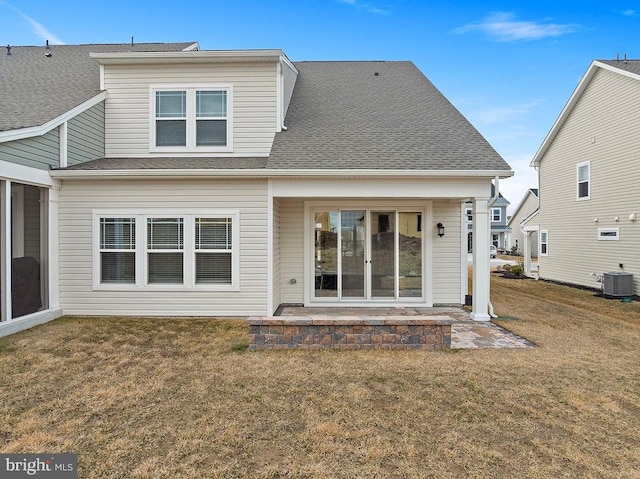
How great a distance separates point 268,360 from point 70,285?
5147mm

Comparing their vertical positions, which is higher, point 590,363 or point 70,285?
point 70,285

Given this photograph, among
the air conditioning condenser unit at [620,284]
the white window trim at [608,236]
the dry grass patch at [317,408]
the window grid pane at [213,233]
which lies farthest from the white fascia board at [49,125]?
the white window trim at [608,236]

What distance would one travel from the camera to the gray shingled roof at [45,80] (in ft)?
24.3

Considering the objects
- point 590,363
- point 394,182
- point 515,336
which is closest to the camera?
point 590,363

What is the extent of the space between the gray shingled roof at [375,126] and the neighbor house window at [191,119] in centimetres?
138

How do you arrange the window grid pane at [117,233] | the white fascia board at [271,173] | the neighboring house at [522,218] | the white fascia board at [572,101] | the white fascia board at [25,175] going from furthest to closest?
1. the neighboring house at [522,218]
2. the white fascia board at [572,101]
3. the window grid pane at [117,233]
4. the white fascia board at [271,173]
5. the white fascia board at [25,175]

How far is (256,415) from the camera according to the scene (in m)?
3.49

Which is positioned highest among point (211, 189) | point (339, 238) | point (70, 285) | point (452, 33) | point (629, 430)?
point (452, 33)

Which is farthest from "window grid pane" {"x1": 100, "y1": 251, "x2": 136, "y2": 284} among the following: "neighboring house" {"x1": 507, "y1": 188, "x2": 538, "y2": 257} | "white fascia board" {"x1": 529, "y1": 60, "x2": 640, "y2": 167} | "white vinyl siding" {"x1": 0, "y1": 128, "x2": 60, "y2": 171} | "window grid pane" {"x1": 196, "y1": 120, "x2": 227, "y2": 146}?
"neighboring house" {"x1": 507, "y1": 188, "x2": 538, "y2": 257}

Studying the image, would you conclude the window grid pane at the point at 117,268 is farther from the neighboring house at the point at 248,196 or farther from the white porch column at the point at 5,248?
the white porch column at the point at 5,248

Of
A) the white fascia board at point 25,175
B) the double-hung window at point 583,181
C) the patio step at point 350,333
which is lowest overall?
the patio step at point 350,333

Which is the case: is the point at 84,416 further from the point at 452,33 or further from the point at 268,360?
the point at 452,33

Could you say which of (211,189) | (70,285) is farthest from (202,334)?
(70,285)

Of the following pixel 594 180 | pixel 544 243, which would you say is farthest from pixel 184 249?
pixel 544 243
